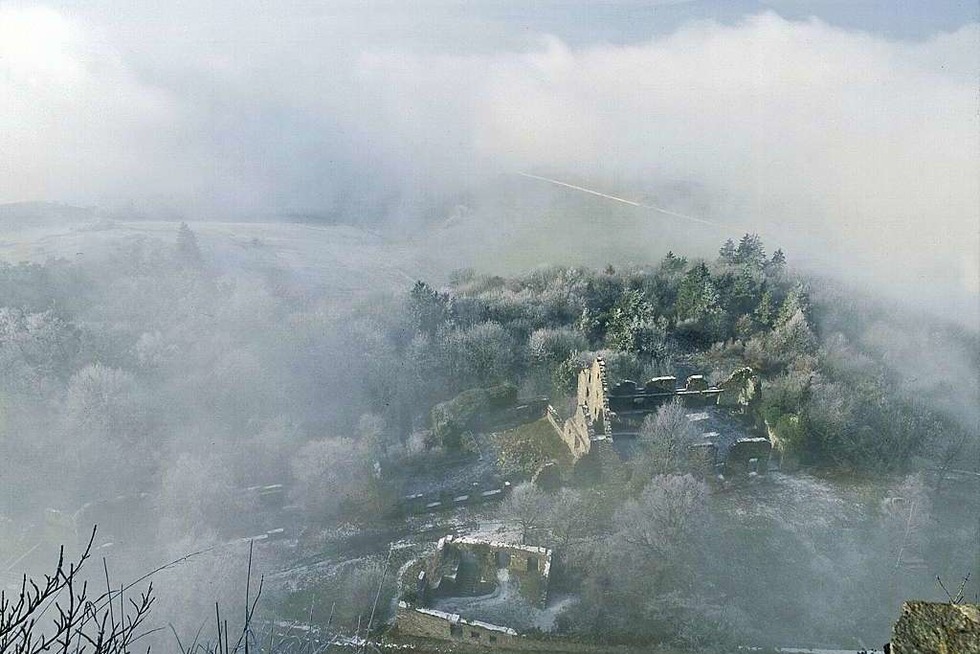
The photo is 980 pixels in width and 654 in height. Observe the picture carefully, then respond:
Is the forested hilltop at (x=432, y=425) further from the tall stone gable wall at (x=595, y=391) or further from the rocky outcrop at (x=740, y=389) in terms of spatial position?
the tall stone gable wall at (x=595, y=391)

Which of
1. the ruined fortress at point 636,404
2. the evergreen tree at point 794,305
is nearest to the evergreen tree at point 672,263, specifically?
the evergreen tree at point 794,305

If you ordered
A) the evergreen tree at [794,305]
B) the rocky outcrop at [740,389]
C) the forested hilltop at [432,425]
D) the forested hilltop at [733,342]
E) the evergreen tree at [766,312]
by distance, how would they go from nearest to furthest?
the forested hilltop at [432,425] → the forested hilltop at [733,342] → the rocky outcrop at [740,389] → the evergreen tree at [794,305] → the evergreen tree at [766,312]

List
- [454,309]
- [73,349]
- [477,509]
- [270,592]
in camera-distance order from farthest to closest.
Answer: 1. [454,309]
2. [73,349]
3. [477,509]
4. [270,592]

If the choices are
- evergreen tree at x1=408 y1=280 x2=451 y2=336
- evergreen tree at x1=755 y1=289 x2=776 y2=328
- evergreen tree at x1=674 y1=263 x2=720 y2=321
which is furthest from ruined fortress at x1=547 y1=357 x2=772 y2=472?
evergreen tree at x1=408 y1=280 x2=451 y2=336

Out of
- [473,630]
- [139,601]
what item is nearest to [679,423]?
[473,630]

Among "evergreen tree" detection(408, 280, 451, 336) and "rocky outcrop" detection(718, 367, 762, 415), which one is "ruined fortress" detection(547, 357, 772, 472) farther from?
"evergreen tree" detection(408, 280, 451, 336)

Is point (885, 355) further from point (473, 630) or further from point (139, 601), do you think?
point (139, 601)
